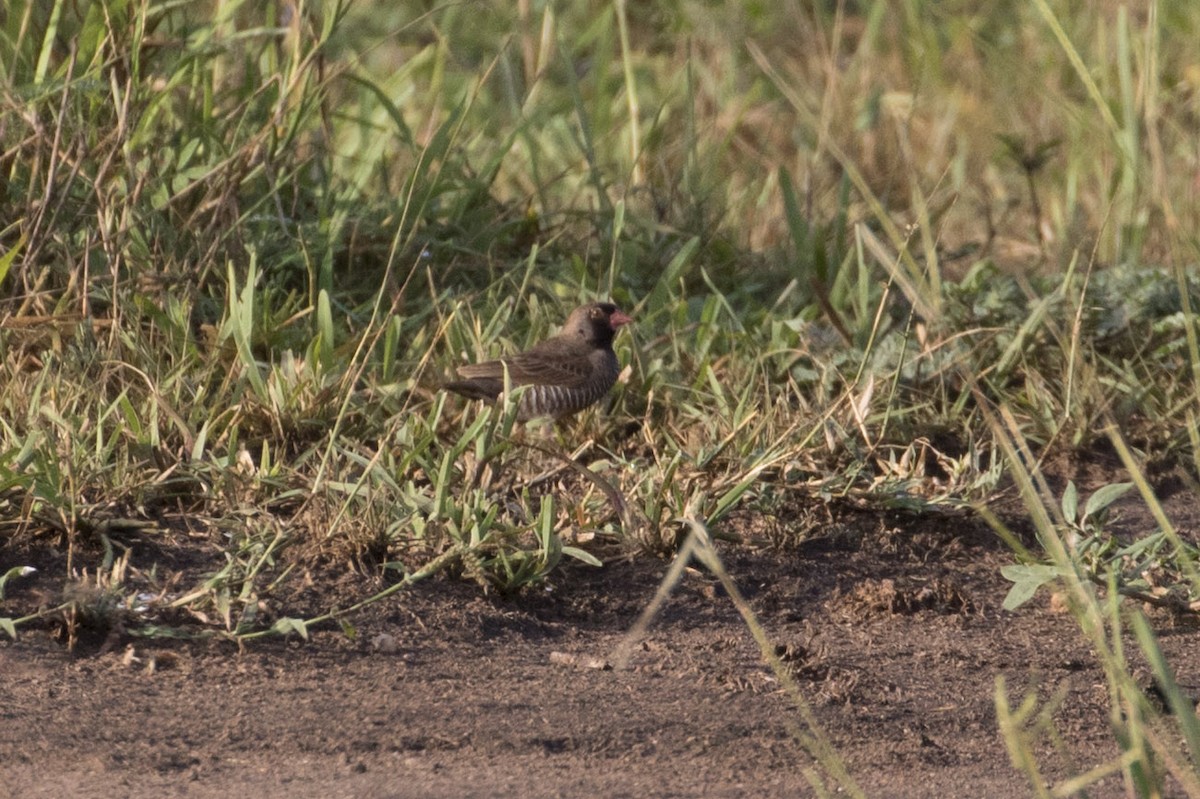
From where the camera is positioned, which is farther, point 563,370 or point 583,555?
point 563,370

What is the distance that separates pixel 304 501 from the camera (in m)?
3.68

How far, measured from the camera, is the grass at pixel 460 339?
3459 mm

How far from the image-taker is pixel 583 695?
3.11 m

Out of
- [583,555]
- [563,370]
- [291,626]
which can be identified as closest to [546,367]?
[563,370]

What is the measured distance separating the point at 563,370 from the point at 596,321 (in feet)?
1.59

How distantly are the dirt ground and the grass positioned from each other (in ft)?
0.29

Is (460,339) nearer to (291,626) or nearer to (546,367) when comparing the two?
(546,367)

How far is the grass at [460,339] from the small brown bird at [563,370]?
3.8 inches

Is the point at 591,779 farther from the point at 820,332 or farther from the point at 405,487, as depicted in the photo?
the point at 820,332

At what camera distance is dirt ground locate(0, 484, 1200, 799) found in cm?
273

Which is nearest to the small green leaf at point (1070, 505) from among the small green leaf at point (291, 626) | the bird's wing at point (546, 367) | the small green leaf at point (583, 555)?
the small green leaf at point (583, 555)

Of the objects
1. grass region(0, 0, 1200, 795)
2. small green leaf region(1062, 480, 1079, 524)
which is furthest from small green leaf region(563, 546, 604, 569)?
small green leaf region(1062, 480, 1079, 524)

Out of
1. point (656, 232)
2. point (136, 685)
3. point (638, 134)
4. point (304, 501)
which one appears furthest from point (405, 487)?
point (638, 134)

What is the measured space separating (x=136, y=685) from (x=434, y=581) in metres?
0.72
